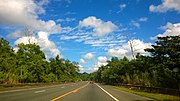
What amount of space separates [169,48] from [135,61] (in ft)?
77.8

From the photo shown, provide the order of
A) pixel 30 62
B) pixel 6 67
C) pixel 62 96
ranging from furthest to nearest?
pixel 30 62 < pixel 6 67 < pixel 62 96

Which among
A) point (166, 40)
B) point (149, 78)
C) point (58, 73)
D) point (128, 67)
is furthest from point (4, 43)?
point (58, 73)

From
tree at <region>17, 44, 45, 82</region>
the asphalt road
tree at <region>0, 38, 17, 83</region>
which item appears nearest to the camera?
the asphalt road

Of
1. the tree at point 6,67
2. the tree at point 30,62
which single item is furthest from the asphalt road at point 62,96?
the tree at point 30,62

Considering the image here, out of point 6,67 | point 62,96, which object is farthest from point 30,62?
point 62,96

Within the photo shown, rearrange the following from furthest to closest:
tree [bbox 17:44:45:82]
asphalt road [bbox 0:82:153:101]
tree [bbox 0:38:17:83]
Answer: tree [bbox 17:44:45:82] → tree [bbox 0:38:17:83] → asphalt road [bbox 0:82:153:101]

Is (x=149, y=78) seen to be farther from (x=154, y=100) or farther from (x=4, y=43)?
(x=4, y=43)

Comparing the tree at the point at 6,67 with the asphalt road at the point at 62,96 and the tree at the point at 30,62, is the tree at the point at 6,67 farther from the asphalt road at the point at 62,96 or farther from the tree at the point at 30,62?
the asphalt road at the point at 62,96

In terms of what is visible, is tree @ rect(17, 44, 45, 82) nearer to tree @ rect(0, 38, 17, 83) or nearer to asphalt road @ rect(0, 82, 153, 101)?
tree @ rect(0, 38, 17, 83)

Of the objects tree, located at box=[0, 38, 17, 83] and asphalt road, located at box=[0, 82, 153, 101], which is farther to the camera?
tree, located at box=[0, 38, 17, 83]

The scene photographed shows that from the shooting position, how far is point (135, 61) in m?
53.4

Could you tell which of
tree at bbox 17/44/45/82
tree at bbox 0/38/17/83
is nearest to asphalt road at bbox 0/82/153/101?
tree at bbox 0/38/17/83

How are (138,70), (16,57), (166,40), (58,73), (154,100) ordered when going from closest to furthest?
(154,100) < (166,40) < (138,70) < (16,57) < (58,73)

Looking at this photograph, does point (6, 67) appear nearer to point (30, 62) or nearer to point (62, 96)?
point (30, 62)
